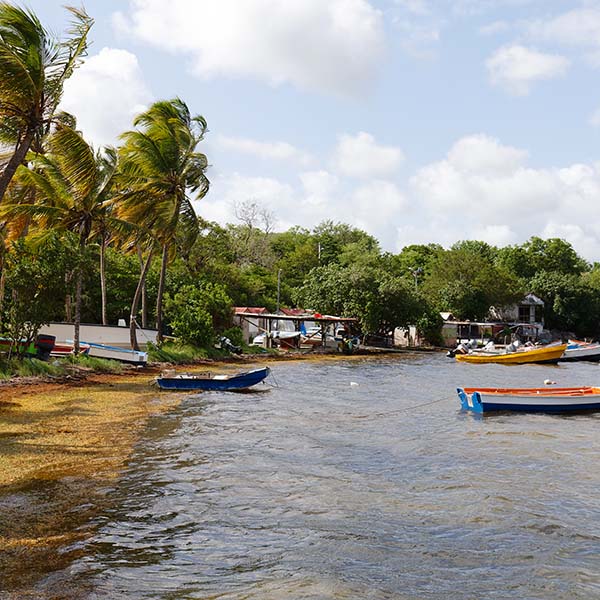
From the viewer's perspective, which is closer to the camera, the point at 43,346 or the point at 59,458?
the point at 59,458

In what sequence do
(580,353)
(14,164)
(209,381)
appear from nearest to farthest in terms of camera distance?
(14,164), (209,381), (580,353)

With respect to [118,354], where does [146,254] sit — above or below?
above

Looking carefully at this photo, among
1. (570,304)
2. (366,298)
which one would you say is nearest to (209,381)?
(366,298)

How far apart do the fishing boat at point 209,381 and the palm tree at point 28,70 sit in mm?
9013

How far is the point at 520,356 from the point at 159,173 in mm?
28127

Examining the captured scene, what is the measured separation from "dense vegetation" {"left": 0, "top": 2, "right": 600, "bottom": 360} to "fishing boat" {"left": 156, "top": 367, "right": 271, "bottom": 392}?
192 inches

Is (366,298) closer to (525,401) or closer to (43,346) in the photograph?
(525,401)

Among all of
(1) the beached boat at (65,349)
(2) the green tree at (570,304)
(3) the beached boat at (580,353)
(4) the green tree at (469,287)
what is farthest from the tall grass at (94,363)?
(2) the green tree at (570,304)

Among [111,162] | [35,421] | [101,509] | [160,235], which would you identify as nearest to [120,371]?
[160,235]

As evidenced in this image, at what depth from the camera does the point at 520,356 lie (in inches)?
1716

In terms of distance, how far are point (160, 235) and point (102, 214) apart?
2.98 m

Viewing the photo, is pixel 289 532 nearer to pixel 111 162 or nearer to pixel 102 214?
pixel 102 214

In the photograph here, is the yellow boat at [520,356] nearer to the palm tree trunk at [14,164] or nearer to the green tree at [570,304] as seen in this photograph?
the green tree at [570,304]

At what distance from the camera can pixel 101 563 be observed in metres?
7.20
